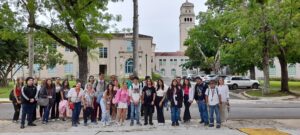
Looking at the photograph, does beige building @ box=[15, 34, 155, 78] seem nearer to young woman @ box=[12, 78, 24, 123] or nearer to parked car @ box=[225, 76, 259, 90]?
parked car @ box=[225, 76, 259, 90]

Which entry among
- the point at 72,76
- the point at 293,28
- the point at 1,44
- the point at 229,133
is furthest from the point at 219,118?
the point at 72,76

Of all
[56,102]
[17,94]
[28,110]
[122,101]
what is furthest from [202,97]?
[17,94]

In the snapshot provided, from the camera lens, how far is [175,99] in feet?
47.0

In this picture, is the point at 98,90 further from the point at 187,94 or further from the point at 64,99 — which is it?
the point at 187,94

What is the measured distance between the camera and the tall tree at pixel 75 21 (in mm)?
16516

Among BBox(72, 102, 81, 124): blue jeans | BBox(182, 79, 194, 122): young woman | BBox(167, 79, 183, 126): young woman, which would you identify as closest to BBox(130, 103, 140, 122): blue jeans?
BBox(167, 79, 183, 126): young woman

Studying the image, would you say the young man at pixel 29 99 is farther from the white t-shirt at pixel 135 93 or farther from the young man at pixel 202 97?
the young man at pixel 202 97

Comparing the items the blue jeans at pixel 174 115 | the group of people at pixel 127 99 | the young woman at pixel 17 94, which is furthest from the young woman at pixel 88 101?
the blue jeans at pixel 174 115

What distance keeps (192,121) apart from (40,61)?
130ft

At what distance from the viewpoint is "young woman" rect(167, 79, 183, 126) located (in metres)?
14.3

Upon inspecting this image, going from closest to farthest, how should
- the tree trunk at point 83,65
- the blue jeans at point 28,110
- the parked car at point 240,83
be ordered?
the blue jeans at point 28,110 < the tree trunk at point 83,65 < the parked car at point 240,83

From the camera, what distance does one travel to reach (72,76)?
69.2 m

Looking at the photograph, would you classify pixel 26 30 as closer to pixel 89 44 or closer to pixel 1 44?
pixel 89 44

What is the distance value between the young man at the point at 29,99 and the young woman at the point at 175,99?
4.74m
